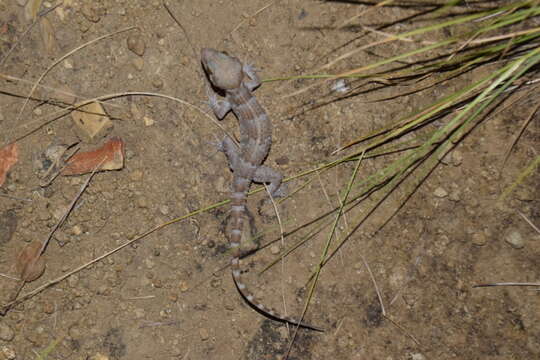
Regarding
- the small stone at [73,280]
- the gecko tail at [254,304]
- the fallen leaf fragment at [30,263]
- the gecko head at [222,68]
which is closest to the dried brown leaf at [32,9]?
the gecko head at [222,68]

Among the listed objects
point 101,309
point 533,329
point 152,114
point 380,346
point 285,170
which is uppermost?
point 152,114

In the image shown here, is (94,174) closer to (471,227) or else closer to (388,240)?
(388,240)

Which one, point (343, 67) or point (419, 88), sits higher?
point (343, 67)

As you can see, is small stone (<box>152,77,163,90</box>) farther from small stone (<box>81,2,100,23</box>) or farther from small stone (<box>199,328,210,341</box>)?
small stone (<box>199,328,210,341</box>)

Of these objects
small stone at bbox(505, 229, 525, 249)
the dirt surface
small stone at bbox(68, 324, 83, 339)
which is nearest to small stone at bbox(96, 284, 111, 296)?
the dirt surface

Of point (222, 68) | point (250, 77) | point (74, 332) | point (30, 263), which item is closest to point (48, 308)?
point (74, 332)

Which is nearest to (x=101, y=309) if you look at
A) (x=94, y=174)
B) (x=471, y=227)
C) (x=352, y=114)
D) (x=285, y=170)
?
(x=94, y=174)

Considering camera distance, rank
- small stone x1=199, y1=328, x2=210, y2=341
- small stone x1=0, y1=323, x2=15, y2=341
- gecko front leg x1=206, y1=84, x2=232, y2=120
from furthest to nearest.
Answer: gecko front leg x1=206, y1=84, x2=232, y2=120 < small stone x1=199, y1=328, x2=210, y2=341 < small stone x1=0, y1=323, x2=15, y2=341
